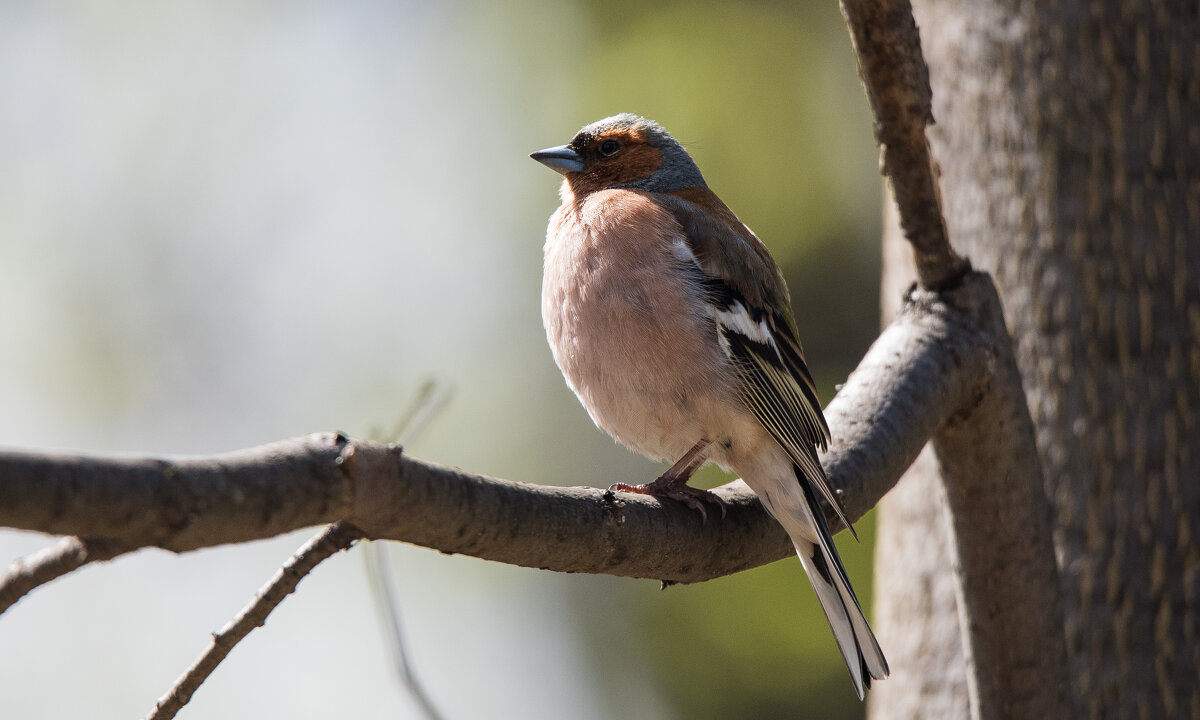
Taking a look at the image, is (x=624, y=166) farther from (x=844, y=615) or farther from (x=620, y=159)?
(x=844, y=615)

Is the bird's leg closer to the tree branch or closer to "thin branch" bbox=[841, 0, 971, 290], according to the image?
the tree branch

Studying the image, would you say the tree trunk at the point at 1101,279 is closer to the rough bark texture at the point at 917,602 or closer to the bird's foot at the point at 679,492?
the rough bark texture at the point at 917,602

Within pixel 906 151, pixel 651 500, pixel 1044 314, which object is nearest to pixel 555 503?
pixel 651 500

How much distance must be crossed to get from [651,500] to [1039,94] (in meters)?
2.10

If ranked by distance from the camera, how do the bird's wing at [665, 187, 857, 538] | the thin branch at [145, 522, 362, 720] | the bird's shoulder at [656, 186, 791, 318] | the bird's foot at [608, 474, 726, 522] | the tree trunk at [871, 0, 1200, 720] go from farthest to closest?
the bird's shoulder at [656, 186, 791, 318] < the tree trunk at [871, 0, 1200, 720] < the bird's wing at [665, 187, 857, 538] < the bird's foot at [608, 474, 726, 522] < the thin branch at [145, 522, 362, 720]

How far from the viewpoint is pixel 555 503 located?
2.13 m

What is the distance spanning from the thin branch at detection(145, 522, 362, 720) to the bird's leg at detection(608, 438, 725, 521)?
3.32 feet

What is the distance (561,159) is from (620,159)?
0.25 metres

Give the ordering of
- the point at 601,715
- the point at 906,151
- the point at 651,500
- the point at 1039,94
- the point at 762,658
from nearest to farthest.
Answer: the point at 651,500 < the point at 906,151 < the point at 1039,94 < the point at 762,658 < the point at 601,715

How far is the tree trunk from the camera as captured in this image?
11.3 feet

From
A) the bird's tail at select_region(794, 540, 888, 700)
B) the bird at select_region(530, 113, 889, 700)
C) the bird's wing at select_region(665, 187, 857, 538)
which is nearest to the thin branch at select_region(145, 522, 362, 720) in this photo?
the bird at select_region(530, 113, 889, 700)

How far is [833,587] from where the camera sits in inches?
130

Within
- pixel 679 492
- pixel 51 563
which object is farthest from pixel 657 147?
pixel 51 563

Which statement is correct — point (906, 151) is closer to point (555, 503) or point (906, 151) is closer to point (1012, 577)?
point (1012, 577)
